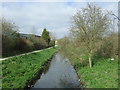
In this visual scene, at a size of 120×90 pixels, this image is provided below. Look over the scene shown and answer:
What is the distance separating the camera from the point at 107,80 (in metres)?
13.6

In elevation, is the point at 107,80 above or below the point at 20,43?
below

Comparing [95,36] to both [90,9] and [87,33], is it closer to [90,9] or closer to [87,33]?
[87,33]

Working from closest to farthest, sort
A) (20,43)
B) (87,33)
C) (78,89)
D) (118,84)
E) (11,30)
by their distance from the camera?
(118,84), (78,89), (87,33), (11,30), (20,43)

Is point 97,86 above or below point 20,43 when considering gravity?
below

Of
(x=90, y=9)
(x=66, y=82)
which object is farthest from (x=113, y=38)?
(x=66, y=82)

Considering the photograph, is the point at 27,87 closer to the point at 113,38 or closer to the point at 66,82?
the point at 66,82

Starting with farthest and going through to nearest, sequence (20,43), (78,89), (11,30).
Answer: (20,43) < (11,30) < (78,89)

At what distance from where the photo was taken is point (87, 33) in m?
20.2

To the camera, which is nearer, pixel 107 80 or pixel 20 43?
pixel 107 80

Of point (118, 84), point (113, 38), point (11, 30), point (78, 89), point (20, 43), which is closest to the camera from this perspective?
point (118, 84)

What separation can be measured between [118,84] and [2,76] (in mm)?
9401

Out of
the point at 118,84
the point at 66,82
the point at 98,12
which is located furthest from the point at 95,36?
the point at 118,84

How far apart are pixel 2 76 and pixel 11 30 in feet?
66.4

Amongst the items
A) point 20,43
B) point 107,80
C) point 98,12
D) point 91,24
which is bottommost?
point 107,80
